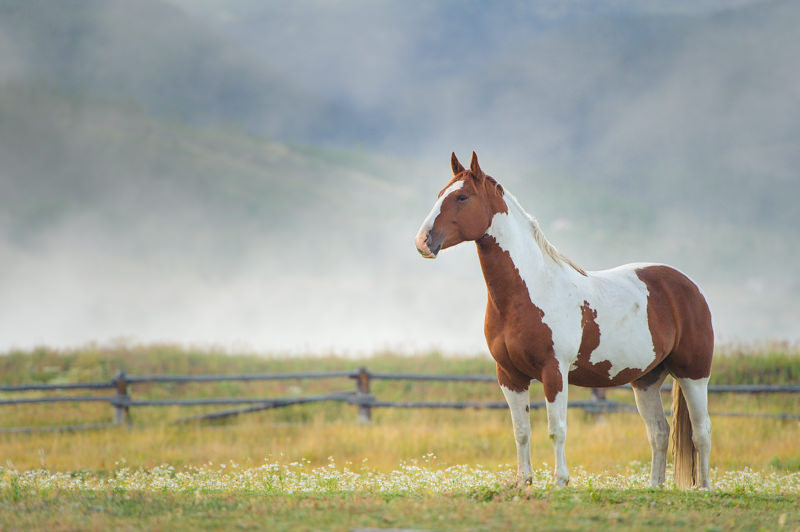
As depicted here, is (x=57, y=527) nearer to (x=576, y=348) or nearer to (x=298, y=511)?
(x=298, y=511)

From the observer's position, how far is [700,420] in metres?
7.08

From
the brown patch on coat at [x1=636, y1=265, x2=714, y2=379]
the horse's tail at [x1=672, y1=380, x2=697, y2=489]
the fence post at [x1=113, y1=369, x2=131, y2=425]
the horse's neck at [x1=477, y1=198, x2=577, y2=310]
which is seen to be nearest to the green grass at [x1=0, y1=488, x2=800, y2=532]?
the horse's tail at [x1=672, y1=380, x2=697, y2=489]

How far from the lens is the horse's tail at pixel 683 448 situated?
282 inches

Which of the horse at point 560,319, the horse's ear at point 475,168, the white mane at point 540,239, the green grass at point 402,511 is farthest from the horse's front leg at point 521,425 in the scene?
the horse's ear at point 475,168

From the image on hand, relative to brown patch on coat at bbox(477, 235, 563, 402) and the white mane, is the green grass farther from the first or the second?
the white mane

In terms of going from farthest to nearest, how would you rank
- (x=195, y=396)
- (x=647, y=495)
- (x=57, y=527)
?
(x=195, y=396) → (x=647, y=495) → (x=57, y=527)

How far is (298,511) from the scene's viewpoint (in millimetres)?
4832

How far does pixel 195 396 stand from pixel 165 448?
5716 mm

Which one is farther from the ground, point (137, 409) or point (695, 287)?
point (695, 287)

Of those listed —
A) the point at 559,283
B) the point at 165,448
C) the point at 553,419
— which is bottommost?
the point at 165,448

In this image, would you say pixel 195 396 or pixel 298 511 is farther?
pixel 195 396

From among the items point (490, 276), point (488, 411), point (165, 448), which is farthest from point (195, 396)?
point (490, 276)

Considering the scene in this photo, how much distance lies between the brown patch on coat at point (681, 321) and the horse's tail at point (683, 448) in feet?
1.10

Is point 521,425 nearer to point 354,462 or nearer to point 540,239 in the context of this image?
point 540,239
